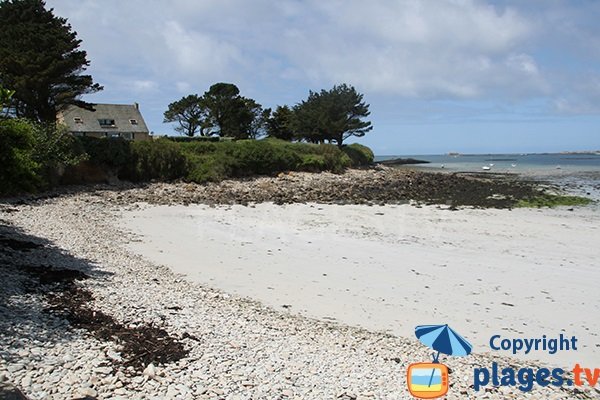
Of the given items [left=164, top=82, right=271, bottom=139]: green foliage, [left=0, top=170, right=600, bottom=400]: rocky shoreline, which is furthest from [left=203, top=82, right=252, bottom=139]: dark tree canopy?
[left=0, top=170, right=600, bottom=400]: rocky shoreline

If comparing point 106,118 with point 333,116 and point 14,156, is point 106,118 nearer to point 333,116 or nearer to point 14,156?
point 333,116

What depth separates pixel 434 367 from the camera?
570cm

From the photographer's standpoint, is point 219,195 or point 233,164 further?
point 233,164

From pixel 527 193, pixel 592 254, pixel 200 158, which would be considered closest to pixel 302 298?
pixel 592 254

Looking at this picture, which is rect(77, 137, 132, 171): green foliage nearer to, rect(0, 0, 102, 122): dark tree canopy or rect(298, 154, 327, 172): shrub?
rect(0, 0, 102, 122): dark tree canopy

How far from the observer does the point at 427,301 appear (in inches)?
358

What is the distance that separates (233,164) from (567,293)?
26930mm

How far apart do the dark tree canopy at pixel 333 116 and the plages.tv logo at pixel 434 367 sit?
48649 millimetres

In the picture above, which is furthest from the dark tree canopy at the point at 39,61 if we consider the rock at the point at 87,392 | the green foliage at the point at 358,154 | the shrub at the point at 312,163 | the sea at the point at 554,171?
the sea at the point at 554,171

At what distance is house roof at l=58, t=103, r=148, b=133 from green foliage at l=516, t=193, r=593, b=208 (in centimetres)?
4347

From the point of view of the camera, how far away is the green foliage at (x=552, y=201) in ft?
86.6

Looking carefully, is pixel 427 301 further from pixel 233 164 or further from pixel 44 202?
pixel 233 164

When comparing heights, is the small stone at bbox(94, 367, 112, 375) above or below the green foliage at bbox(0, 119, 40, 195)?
below

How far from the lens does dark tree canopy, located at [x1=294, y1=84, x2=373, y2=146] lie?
54.8m
